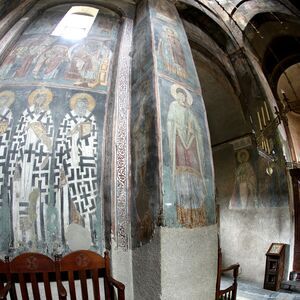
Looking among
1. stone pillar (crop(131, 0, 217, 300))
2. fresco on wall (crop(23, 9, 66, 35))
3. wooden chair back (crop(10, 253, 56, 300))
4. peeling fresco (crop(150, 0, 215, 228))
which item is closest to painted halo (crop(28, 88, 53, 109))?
stone pillar (crop(131, 0, 217, 300))

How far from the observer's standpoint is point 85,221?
4.72m

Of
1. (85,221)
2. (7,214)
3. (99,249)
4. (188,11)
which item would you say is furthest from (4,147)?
(188,11)

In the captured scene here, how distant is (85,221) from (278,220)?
5563 millimetres

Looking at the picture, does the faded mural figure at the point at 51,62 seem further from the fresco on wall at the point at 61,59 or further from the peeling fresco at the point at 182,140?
the peeling fresco at the point at 182,140

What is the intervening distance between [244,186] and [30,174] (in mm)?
6045

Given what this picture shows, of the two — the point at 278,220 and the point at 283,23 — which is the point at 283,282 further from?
the point at 283,23

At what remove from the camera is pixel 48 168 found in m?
4.82

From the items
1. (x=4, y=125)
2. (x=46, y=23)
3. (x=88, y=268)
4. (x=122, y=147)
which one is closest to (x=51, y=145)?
(x=4, y=125)

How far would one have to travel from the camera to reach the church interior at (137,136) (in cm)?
429

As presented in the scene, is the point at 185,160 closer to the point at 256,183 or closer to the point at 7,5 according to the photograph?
the point at 256,183

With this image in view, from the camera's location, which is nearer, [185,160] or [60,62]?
[185,160]

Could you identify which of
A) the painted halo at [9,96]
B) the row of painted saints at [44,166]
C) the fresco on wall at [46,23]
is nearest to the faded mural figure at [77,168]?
the row of painted saints at [44,166]

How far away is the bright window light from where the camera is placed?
6.58 metres

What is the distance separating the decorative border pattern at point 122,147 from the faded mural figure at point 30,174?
1.11 meters
